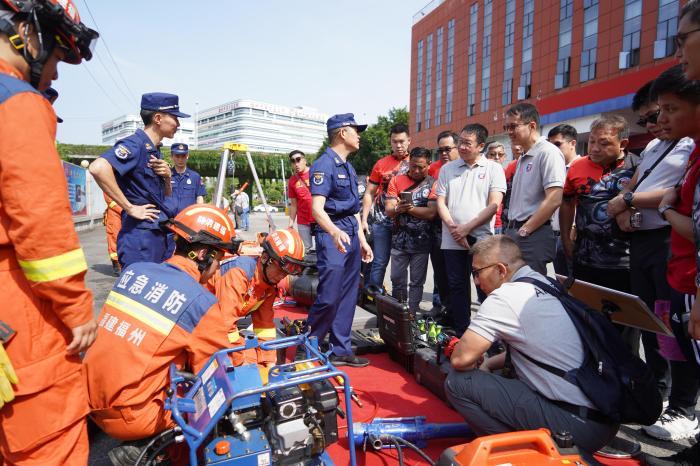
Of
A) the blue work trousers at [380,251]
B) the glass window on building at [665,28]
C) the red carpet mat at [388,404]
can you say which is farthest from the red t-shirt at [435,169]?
the glass window on building at [665,28]

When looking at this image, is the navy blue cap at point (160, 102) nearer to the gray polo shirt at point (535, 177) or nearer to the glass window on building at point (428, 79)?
the gray polo shirt at point (535, 177)

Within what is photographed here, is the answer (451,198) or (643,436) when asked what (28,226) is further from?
(451,198)

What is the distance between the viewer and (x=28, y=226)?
1342 millimetres

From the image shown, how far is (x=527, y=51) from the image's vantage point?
108ft

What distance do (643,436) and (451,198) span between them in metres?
2.41

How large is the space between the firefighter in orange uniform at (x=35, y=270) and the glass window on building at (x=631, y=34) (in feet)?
93.6

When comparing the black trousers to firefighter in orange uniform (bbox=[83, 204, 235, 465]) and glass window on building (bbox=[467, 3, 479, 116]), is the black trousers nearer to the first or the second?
firefighter in orange uniform (bbox=[83, 204, 235, 465])

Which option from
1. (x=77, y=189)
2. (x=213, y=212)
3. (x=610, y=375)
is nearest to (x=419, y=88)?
(x=77, y=189)

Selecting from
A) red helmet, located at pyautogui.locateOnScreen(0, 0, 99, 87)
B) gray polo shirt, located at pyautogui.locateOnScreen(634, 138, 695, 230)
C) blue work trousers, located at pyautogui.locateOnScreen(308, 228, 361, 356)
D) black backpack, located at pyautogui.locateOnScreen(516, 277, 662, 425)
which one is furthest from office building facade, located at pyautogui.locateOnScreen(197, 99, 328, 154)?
black backpack, located at pyautogui.locateOnScreen(516, 277, 662, 425)

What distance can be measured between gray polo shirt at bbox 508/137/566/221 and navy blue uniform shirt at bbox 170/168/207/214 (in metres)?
4.64

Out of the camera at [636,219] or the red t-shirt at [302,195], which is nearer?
the camera at [636,219]

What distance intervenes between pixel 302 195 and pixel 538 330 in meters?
5.03

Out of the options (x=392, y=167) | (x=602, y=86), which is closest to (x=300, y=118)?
(x=602, y=86)

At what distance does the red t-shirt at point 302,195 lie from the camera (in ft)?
21.6
